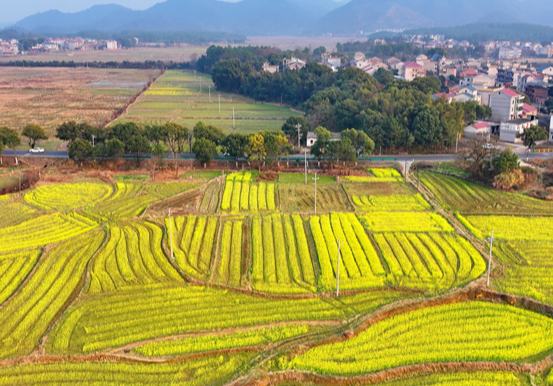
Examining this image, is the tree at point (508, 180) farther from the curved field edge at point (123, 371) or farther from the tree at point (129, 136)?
the tree at point (129, 136)

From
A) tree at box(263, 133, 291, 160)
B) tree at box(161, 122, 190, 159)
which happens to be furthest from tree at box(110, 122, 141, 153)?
tree at box(263, 133, 291, 160)

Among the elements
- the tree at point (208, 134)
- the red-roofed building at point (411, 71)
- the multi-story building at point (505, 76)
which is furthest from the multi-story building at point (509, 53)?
the tree at point (208, 134)

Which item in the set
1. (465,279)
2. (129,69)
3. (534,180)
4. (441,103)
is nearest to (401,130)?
(441,103)

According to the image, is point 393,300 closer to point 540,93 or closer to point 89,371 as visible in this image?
point 89,371

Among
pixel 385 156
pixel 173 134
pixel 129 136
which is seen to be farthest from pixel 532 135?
pixel 129 136

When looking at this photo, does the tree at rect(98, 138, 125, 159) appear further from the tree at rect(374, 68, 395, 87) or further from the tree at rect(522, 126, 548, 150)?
the tree at rect(374, 68, 395, 87)

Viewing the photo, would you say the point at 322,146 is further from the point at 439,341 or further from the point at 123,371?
the point at 123,371
